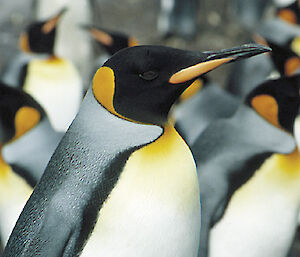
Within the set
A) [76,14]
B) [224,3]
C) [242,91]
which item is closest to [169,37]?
[224,3]

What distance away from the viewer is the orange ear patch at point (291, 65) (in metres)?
3.20

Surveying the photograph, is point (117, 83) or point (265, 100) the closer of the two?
point (117, 83)

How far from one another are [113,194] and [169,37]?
4384 millimetres

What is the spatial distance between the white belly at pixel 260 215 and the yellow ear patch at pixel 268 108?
0.60 ft

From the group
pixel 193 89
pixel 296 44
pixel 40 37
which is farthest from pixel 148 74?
pixel 296 44

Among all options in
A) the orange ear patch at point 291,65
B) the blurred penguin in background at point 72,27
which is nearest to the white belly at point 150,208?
the orange ear patch at point 291,65

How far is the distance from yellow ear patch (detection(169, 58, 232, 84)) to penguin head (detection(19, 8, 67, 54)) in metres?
2.30

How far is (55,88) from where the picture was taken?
3533 millimetres

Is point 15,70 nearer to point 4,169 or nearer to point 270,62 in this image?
point 4,169

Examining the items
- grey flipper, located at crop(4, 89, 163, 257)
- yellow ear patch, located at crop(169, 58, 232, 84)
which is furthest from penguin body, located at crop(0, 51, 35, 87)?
yellow ear patch, located at crop(169, 58, 232, 84)

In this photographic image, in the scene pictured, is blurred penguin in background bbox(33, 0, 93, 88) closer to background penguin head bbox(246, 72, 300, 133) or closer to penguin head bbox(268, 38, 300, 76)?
penguin head bbox(268, 38, 300, 76)

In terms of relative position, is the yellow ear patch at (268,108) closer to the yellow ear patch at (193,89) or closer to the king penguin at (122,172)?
the king penguin at (122,172)

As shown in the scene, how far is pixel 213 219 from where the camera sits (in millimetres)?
2000

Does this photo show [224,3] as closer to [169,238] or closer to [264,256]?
[264,256]
